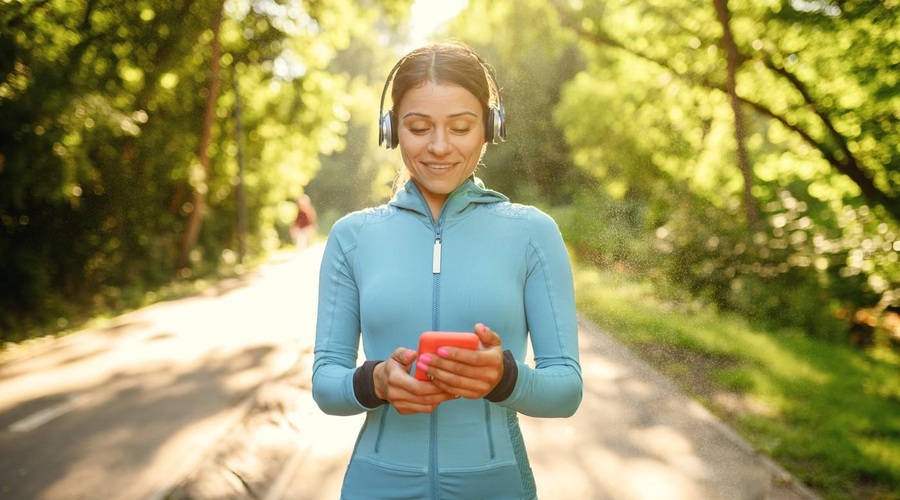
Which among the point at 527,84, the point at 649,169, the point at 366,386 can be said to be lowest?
the point at 366,386

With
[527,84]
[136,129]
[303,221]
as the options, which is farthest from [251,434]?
[303,221]

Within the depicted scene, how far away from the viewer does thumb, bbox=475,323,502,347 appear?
1.41 metres

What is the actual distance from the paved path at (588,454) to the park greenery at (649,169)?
409mm

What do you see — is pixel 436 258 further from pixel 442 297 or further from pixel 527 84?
pixel 527 84

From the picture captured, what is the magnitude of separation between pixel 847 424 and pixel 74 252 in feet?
47.6

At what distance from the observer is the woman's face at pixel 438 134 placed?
183cm

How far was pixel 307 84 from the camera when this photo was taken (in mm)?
21172

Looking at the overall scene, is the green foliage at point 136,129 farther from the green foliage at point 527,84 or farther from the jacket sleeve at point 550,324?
the jacket sleeve at point 550,324

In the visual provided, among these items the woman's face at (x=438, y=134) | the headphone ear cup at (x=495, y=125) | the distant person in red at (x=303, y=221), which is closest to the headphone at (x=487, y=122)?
the headphone ear cup at (x=495, y=125)

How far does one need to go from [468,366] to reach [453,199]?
22.4 inches

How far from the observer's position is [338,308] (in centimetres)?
182

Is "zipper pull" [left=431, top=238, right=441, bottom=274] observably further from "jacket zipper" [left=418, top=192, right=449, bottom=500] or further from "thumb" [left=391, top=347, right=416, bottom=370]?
"thumb" [left=391, top=347, right=416, bottom=370]

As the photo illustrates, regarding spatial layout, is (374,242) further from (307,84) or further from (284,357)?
(307,84)

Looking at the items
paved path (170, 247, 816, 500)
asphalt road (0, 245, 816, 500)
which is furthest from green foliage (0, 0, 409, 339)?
paved path (170, 247, 816, 500)
